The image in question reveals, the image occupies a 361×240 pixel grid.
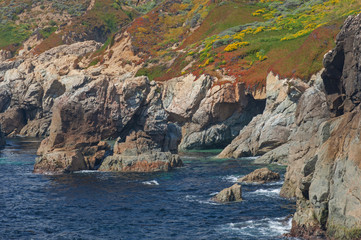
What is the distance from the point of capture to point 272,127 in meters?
65.2

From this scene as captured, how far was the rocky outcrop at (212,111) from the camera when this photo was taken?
3263 inches

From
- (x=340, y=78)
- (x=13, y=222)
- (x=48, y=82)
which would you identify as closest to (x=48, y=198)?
(x=13, y=222)

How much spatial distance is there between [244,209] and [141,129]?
1054 inches

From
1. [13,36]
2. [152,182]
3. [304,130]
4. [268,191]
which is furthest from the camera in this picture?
[13,36]

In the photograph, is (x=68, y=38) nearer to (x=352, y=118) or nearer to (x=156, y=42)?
(x=156, y=42)

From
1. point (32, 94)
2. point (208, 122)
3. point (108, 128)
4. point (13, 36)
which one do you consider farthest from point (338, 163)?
point (13, 36)

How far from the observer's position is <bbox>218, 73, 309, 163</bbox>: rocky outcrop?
64438mm

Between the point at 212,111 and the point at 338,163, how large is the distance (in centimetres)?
5809

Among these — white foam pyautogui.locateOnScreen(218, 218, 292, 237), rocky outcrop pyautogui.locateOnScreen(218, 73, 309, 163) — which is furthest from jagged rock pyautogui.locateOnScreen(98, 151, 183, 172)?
white foam pyautogui.locateOnScreen(218, 218, 292, 237)

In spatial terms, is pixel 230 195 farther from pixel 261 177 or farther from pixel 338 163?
pixel 338 163

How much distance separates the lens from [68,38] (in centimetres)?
16412

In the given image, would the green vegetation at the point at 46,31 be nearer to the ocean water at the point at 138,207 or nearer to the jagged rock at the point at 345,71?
the ocean water at the point at 138,207

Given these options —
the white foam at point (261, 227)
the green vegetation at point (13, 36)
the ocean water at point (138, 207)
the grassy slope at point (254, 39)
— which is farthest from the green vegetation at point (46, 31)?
the white foam at point (261, 227)

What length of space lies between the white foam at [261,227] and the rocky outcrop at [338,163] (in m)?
A: 1.33
